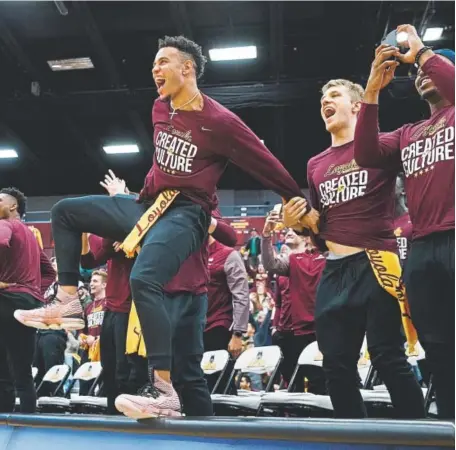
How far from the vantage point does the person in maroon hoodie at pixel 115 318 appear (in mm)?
3183

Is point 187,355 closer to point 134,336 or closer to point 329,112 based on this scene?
point 134,336

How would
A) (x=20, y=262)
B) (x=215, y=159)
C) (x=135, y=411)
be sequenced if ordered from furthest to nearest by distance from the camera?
(x=20, y=262) → (x=215, y=159) → (x=135, y=411)

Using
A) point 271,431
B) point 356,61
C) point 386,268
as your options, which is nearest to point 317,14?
point 356,61

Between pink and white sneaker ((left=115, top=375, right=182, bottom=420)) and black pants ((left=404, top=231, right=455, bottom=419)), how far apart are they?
32.9 inches

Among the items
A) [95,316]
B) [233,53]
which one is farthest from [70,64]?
[95,316]

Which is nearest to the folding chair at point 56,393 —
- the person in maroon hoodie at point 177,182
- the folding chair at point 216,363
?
the folding chair at point 216,363

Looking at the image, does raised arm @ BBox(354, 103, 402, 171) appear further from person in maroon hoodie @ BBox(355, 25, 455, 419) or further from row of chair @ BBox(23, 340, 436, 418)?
row of chair @ BBox(23, 340, 436, 418)

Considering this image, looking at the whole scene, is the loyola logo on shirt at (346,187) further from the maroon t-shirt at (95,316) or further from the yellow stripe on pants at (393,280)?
the maroon t-shirt at (95,316)

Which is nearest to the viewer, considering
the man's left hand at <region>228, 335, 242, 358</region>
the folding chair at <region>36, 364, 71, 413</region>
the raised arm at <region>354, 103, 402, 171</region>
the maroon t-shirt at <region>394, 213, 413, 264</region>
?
the raised arm at <region>354, 103, 402, 171</region>

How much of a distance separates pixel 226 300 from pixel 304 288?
0.52 m

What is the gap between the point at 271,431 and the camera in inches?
69.5

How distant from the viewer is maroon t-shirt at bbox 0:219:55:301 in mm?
3688

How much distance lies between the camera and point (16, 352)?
3.54m

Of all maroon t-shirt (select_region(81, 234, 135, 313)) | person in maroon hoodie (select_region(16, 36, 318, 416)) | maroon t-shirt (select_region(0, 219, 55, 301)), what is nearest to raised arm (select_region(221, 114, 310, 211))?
person in maroon hoodie (select_region(16, 36, 318, 416))
